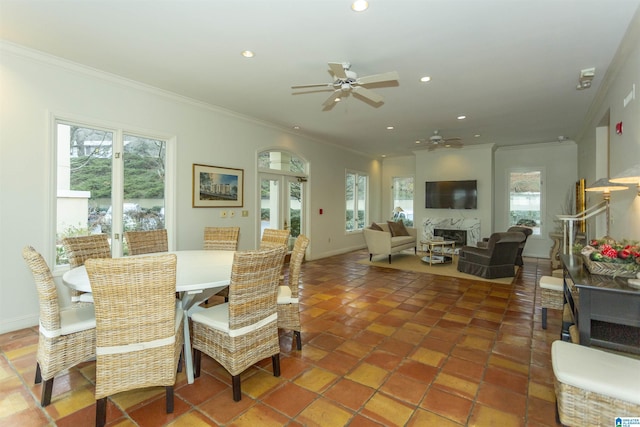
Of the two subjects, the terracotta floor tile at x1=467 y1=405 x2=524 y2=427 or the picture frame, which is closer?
the terracotta floor tile at x1=467 y1=405 x2=524 y2=427

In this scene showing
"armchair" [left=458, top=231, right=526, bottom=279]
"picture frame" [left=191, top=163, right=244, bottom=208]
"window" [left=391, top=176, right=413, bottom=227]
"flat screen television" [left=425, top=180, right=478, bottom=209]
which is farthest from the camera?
"window" [left=391, top=176, right=413, bottom=227]

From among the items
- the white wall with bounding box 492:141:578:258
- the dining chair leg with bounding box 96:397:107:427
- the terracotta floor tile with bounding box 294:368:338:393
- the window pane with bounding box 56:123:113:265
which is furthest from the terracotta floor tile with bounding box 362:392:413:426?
the white wall with bounding box 492:141:578:258

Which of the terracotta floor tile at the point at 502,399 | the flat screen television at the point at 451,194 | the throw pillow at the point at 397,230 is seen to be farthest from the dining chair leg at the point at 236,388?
the flat screen television at the point at 451,194

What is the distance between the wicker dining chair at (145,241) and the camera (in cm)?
341

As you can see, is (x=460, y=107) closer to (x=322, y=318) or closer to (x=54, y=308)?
(x=322, y=318)

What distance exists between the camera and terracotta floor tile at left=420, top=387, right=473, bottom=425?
6.21 feet

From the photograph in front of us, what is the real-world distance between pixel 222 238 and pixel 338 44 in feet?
8.62

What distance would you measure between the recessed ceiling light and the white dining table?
7.40 ft

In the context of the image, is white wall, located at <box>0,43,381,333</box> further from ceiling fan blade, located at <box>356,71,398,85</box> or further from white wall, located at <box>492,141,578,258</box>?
white wall, located at <box>492,141,578,258</box>

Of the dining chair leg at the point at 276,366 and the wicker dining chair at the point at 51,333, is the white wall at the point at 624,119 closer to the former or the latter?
the dining chair leg at the point at 276,366

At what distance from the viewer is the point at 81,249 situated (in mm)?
2893

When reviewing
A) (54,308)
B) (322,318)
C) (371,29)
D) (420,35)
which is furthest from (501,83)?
(54,308)

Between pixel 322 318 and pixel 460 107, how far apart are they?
3.82m

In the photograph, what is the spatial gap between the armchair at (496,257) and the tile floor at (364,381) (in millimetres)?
1557
